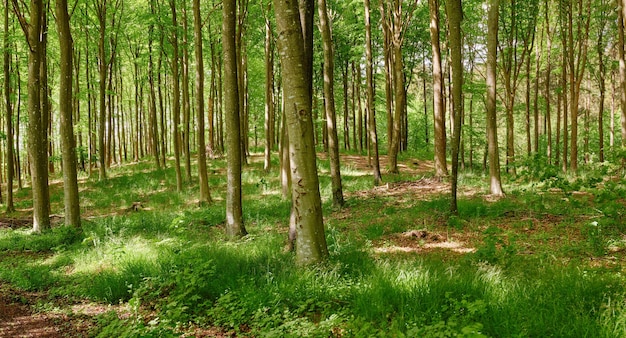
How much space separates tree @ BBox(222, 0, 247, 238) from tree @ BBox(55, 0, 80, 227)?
13.1 ft

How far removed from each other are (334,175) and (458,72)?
4172 millimetres

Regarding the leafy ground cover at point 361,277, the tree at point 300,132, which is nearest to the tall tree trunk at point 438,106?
the leafy ground cover at point 361,277

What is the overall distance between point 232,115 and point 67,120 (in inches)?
168

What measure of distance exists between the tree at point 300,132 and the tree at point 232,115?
321 centimetres

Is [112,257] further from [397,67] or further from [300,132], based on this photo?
[397,67]

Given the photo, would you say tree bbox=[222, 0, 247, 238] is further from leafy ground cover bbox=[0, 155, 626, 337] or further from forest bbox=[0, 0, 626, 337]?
leafy ground cover bbox=[0, 155, 626, 337]

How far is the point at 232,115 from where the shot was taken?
7.63 metres

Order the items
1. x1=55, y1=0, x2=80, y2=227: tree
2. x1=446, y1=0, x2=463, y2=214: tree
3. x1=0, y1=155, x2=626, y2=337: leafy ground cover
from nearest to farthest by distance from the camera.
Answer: x1=0, y1=155, x2=626, y2=337: leafy ground cover < x1=446, y1=0, x2=463, y2=214: tree < x1=55, y1=0, x2=80, y2=227: tree

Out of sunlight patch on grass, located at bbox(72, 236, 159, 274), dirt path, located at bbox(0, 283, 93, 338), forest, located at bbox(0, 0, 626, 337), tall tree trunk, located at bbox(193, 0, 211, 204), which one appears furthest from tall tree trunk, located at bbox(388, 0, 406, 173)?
dirt path, located at bbox(0, 283, 93, 338)

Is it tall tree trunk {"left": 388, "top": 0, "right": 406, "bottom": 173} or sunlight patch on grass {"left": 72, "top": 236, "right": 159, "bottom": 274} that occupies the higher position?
tall tree trunk {"left": 388, "top": 0, "right": 406, "bottom": 173}

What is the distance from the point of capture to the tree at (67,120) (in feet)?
28.6

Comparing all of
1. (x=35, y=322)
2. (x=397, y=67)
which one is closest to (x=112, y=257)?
(x=35, y=322)

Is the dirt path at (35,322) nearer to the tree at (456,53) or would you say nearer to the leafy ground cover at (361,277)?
the leafy ground cover at (361,277)

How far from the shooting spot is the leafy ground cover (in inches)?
128
